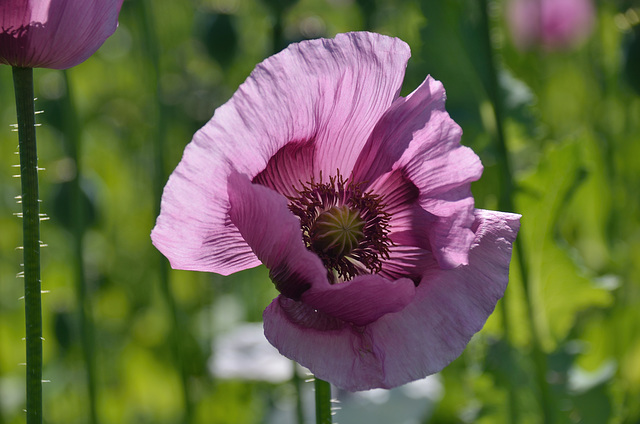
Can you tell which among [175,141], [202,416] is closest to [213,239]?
[202,416]

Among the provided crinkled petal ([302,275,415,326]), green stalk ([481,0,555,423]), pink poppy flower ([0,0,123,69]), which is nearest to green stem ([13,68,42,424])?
pink poppy flower ([0,0,123,69])

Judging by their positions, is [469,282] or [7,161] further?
[7,161]

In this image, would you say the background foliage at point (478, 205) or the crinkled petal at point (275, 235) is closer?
the crinkled petal at point (275, 235)

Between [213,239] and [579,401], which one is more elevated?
[213,239]

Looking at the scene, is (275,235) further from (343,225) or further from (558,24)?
(558,24)

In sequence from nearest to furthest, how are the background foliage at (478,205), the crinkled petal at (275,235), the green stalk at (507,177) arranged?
the crinkled petal at (275,235)
the green stalk at (507,177)
the background foliage at (478,205)

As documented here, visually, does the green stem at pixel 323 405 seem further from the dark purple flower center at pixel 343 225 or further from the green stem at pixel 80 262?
the green stem at pixel 80 262

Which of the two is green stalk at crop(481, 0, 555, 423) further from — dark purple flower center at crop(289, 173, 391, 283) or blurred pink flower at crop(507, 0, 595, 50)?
blurred pink flower at crop(507, 0, 595, 50)

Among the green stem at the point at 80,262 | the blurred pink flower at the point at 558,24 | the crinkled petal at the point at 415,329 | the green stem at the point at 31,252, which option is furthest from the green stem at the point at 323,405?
the blurred pink flower at the point at 558,24

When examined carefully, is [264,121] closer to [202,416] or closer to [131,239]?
[202,416]
